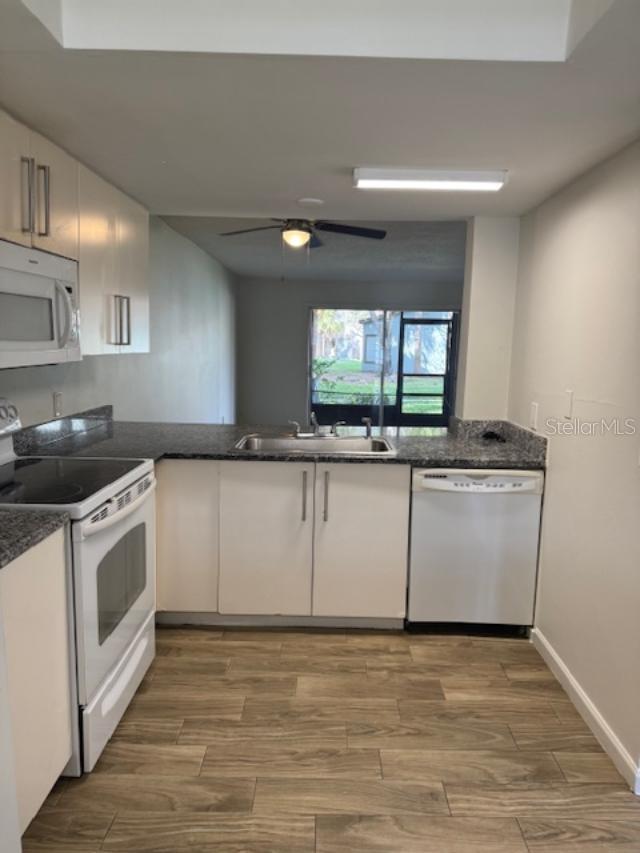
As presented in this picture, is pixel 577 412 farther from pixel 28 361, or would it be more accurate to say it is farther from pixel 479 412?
pixel 28 361

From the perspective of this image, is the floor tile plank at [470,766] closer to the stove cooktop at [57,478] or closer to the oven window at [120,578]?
the oven window at [120,578]

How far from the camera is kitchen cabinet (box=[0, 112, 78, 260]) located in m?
1.85

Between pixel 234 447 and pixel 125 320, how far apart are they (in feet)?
2.66

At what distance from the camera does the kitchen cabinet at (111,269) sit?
7.91 feet

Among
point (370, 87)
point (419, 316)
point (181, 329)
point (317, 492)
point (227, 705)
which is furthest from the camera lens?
point (419, 316)

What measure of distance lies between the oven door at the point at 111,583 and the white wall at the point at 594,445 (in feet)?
5.67

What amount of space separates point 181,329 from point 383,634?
3.05 metres

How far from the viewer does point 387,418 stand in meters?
8.05

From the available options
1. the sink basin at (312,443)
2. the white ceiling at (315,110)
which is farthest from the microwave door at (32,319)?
the sink basin at (312,443)

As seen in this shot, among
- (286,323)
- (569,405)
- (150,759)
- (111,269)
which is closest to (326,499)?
(569,405)

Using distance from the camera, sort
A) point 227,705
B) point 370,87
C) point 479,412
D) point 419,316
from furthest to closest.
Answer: point 419,316 < point 479,412 < point 227,705 < point 370,87

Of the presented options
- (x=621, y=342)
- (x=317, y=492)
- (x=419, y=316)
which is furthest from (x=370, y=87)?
(x=419, y=316)

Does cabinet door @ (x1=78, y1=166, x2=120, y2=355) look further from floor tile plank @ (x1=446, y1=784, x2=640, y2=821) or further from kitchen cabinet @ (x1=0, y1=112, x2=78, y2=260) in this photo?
floor tile plank @ (x1=446, y1=784, x2=640, y2=821)

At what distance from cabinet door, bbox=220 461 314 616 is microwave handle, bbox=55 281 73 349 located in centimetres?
92
